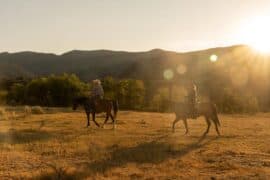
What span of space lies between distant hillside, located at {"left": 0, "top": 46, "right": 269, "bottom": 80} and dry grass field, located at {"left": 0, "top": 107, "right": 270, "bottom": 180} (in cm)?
8681

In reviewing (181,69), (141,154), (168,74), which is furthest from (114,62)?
(141,154)

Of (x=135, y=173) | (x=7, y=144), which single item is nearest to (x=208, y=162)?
(x=135, y=173)

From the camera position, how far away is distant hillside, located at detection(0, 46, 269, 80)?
115 metres

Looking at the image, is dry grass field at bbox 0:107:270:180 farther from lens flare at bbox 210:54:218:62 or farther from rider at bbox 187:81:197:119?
lens flare at bbox 210:54:218:62

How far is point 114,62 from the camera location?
161m

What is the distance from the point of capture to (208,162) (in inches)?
Result: 524

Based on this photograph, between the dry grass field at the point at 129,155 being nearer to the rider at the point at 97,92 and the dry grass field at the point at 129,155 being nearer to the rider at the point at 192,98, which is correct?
the rider at the point at 192,98

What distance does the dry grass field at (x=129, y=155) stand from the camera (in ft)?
37.3

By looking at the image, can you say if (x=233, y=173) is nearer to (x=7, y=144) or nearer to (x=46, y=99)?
(x=7, y=144)

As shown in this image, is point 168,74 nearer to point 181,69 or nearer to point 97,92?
point 181,69

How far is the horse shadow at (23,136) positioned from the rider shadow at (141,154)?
3.96 meters

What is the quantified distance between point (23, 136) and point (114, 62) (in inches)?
5659

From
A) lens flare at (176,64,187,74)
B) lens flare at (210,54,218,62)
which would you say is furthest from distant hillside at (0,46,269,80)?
lens flare at (210,54,218,62)

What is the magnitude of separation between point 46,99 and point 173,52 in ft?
290
